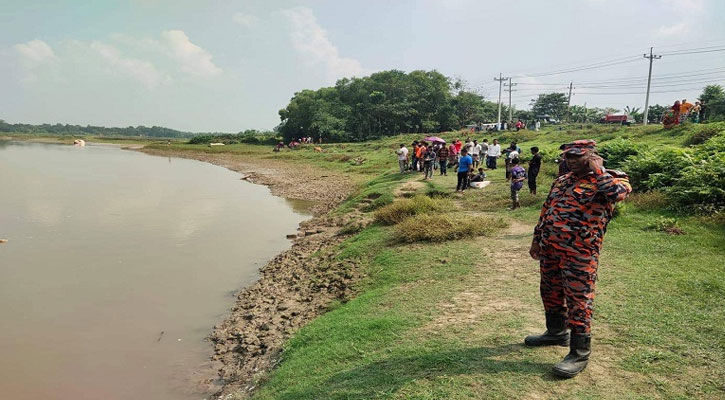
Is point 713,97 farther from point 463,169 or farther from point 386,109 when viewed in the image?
point 463,169

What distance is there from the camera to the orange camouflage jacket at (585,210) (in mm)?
3566

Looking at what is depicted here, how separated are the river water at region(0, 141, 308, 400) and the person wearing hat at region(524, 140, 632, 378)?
495 centimetres

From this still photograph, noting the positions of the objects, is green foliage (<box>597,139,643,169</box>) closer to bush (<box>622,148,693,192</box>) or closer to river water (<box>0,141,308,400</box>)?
bush (<box>622,148,693,192</box>)

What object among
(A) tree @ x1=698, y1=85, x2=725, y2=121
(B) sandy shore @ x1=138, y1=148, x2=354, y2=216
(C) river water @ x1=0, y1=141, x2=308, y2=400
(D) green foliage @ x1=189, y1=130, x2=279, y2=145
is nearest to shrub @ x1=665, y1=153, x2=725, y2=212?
(C) river water @ x1=0, y1=141, x2=308, y2=400

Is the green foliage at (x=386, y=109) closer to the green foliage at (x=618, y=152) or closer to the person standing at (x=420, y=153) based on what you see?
the person standing at (x=420, y=153)

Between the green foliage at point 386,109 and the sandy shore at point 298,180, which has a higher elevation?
the green foliage at point 386,109

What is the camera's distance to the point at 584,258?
3.62m

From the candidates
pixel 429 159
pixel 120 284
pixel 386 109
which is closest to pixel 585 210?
pixel 120 284

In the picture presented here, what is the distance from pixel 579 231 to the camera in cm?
361

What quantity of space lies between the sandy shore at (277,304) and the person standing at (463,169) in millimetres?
3678

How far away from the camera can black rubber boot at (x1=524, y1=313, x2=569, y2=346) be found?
4.08 m

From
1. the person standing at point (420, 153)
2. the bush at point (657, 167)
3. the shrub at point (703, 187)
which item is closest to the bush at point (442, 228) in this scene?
the shrub at point (703, 187)

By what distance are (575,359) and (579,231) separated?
3.57 feet

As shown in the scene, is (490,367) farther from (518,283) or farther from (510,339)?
(518,283)
